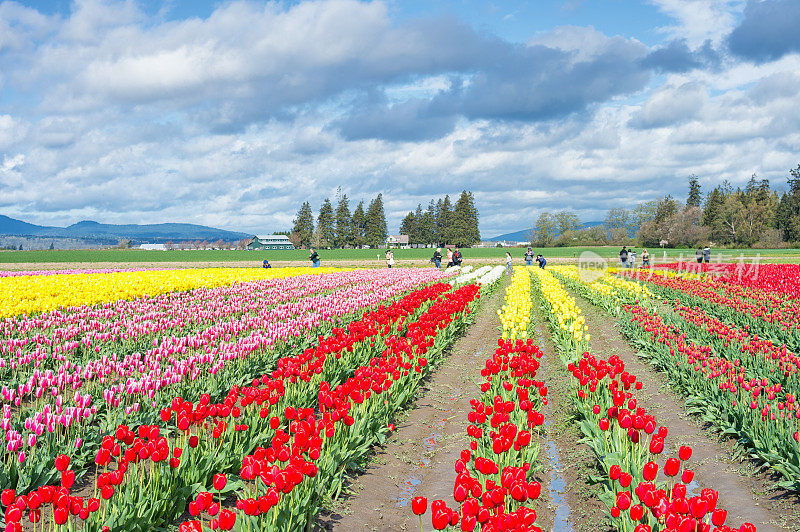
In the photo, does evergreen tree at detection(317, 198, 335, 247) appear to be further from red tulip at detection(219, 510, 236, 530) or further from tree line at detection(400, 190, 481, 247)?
red tulip at detection(219, 510, 236, 530)

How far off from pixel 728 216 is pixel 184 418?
12449cm

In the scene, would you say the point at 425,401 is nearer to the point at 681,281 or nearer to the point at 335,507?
the point at 335,507

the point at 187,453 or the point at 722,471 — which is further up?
the point at 187,453

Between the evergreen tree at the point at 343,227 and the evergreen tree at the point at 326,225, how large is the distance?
116cm

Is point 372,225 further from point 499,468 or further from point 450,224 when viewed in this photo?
point 499,468

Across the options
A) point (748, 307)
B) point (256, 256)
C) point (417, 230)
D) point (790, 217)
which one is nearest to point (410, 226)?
point (417, 230)

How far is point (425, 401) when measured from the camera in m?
8.26

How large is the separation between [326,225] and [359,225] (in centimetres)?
752

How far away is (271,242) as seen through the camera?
15162 cm

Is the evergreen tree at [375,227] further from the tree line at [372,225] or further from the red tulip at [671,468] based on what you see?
the red tulip at [671,468]

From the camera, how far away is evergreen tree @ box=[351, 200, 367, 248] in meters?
127

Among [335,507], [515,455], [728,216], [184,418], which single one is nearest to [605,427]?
[515,455]

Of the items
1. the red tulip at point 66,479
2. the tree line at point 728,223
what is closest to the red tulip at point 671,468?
the red tulip at point 66,479

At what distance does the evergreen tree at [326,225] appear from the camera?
414 ft
